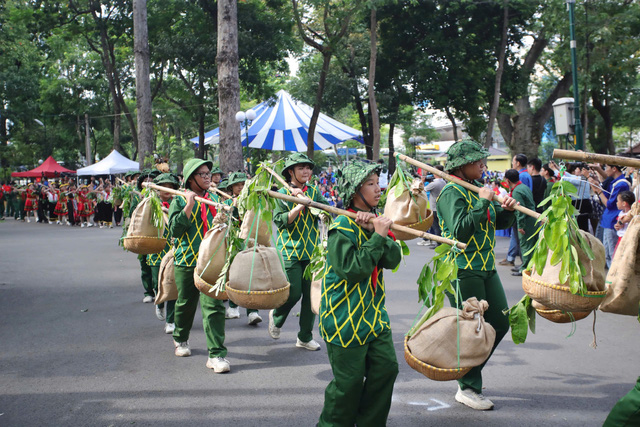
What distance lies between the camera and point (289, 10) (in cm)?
2198

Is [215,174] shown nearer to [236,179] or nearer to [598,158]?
[236,179]

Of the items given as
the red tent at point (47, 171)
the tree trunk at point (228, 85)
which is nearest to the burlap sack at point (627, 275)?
the tree trunk at point (228, 85)

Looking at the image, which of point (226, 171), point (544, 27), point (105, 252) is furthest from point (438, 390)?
point (544, 27)

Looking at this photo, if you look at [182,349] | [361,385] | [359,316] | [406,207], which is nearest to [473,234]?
[406,207]

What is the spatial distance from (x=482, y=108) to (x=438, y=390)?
24146 mm

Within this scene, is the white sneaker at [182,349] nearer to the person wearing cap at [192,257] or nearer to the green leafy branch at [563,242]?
the person wearing cap at [192,257]

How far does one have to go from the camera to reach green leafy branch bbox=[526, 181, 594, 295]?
11.1 ft

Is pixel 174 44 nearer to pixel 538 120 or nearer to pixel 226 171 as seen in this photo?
pixel 226 171

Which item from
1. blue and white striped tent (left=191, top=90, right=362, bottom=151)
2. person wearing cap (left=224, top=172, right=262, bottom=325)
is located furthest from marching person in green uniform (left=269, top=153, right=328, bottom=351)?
blue and white striped tent (left=191, top=90, right=362, bottom=151)

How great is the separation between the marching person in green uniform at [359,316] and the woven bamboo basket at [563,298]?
34.4 inches

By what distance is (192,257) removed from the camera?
573cm

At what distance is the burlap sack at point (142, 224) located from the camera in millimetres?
6668

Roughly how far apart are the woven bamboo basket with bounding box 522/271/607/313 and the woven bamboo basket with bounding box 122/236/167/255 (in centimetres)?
446

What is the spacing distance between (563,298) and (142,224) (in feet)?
15.6
